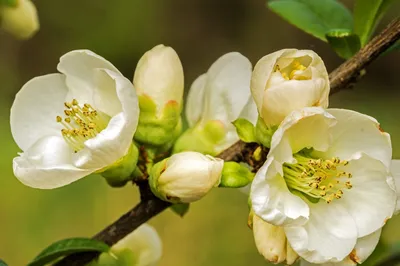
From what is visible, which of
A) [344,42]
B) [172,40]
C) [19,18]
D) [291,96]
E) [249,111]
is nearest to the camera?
[291,96]

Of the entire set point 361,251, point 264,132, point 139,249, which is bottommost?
point 139,249

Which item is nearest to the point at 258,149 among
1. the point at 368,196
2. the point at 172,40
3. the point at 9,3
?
the point at 368,196

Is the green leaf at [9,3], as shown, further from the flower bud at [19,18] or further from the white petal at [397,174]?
the white petal at [397,174]

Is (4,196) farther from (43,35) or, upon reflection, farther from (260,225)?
(260,225)

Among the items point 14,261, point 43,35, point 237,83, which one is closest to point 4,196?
point 14,261

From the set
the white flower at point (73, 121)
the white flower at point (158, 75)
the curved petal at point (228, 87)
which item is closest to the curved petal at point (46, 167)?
the white flower at point (73, 121)

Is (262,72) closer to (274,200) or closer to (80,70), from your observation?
(274,200)
